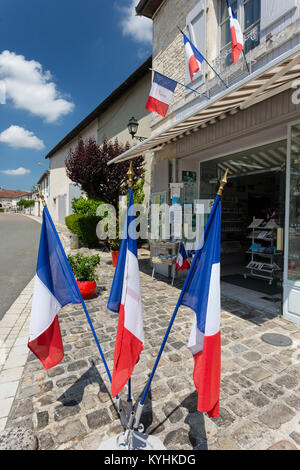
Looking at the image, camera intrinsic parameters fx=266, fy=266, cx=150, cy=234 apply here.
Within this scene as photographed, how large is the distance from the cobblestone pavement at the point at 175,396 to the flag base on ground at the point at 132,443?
9cm

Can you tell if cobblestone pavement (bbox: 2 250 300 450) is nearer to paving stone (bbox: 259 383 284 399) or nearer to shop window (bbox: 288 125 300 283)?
paving stone (bbox: 259 383 284 399)

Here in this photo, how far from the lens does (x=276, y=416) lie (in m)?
2.45

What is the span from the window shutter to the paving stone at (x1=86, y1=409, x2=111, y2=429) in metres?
6.01

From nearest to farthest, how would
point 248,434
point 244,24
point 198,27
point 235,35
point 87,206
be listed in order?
point 248,434 → point 235,35 → point 244,24 → point 198,27 → point 87,206

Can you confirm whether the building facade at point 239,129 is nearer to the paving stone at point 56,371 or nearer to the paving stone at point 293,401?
the paving stone at point 293,401

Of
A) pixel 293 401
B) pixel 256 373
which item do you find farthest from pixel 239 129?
pixel 293 401

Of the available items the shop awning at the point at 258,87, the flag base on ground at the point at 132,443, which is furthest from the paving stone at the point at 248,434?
the shop awning at the point at 258,87

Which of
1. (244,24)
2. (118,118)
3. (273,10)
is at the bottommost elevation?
(273,10)

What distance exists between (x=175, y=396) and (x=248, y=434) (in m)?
0.75

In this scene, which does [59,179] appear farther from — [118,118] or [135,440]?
[135,440]

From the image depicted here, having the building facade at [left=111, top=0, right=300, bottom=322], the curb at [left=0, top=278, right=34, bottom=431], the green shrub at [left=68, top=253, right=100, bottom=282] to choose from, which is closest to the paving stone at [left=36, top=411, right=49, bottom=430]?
the curb at [left=0, top=278, right=34, bottom=431]

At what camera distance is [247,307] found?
5340 millimetres

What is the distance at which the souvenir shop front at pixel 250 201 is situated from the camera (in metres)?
4.59
